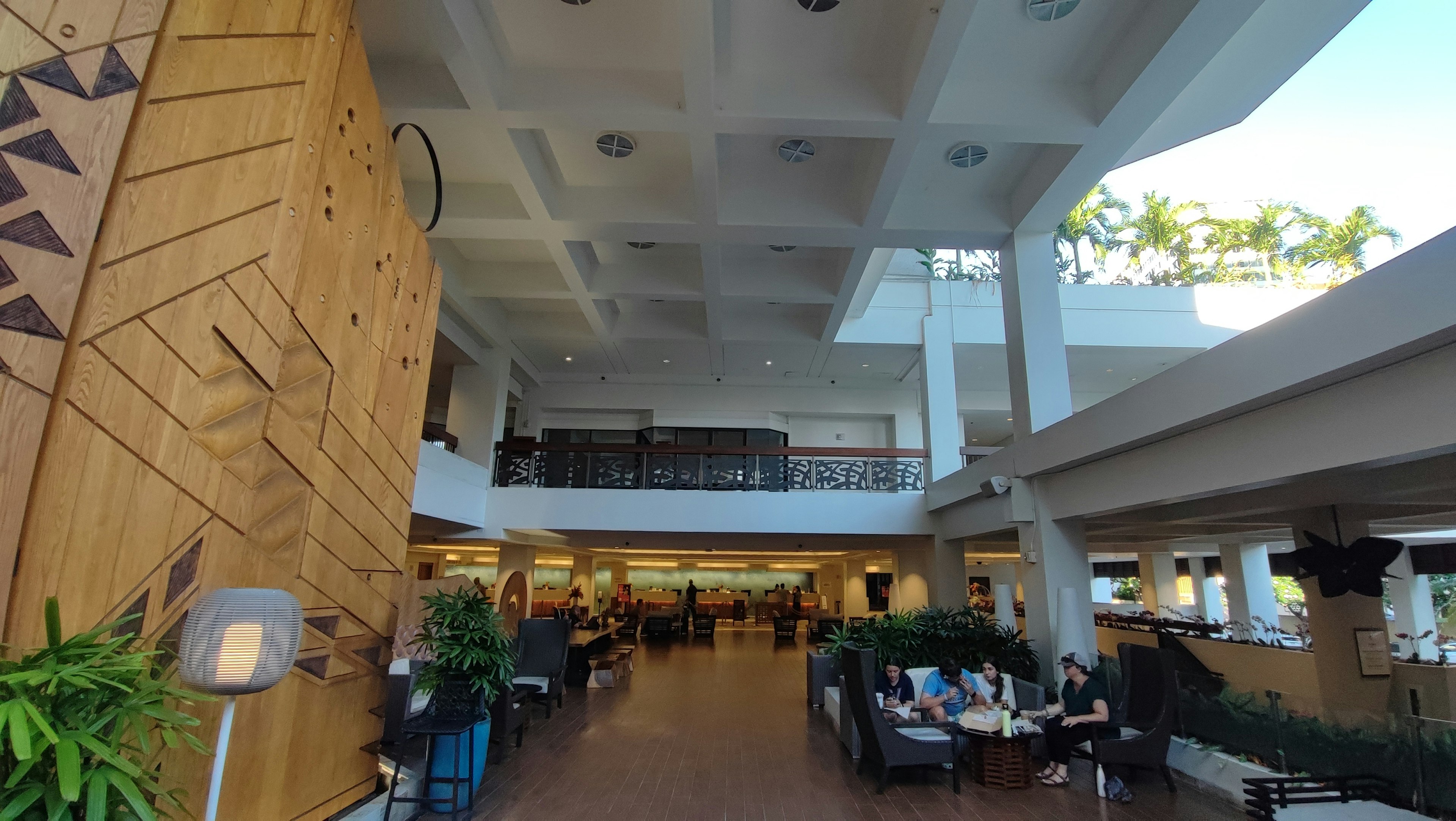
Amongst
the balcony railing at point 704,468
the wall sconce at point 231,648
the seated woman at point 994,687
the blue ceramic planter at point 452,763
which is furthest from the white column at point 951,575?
the wall sconce at point 231,648

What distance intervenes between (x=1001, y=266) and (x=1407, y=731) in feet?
18.4

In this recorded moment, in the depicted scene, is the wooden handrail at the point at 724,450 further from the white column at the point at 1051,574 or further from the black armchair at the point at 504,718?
the black armchair at the point at 504,718

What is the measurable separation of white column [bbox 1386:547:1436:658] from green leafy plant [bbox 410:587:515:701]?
1731 centimetres

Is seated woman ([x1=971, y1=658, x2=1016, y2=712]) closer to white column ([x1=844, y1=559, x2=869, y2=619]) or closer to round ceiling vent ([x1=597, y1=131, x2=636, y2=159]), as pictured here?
round ceiling vent ([x1=597, y1=131, x2=636, y2=159])

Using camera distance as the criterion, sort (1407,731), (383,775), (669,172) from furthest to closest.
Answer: (669,172) < (383,775) < (1407,731)

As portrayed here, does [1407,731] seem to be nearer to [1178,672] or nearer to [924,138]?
[1178,672]

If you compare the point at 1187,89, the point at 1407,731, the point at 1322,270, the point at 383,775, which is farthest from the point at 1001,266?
the point at 1322,270

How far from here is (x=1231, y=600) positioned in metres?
14.3

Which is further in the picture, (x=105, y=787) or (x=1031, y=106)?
(x=1031, y=106)

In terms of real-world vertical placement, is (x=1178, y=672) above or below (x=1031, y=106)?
below

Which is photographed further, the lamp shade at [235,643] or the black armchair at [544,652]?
the black armchair at [544,652]

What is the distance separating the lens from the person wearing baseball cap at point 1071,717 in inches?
209

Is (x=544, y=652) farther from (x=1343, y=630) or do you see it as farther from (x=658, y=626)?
(x=658, y=626)

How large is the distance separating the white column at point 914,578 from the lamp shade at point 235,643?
11.5 metres
